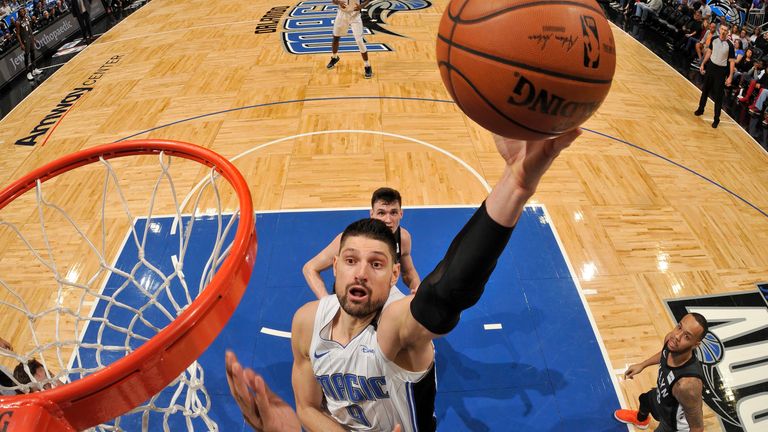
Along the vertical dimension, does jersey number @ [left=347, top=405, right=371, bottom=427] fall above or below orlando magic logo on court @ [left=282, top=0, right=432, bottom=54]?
above

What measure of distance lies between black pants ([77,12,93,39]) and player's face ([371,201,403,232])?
1100 centimetres

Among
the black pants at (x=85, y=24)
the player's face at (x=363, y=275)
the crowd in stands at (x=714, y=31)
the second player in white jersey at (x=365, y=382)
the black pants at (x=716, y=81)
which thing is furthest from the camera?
the black pants at (x=85, y=24)

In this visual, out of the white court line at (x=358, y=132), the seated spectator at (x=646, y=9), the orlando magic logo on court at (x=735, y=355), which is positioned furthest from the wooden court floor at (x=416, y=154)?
the seated spectator at (x=646, y=9)

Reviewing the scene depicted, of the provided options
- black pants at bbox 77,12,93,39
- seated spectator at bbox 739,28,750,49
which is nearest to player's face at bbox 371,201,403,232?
seated spectator at bbox 739,28,750,49

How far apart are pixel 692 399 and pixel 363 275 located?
239 cm

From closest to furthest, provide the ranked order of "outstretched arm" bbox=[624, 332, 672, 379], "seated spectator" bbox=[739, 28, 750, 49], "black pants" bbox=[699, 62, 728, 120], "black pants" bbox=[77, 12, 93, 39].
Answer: "outstretched arm" bbox=[624, 332, 672, 379] < "black pants" bbox=[699, 62, 728, 120] < "seated spectator" bbox=[739, 28, 750, 49] < "black pants" bbox=[77, 12, 93, 39]

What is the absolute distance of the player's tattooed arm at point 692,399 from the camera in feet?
9.91

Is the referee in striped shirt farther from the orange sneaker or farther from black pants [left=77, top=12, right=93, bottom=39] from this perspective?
black pants [left=77, top=12, right=93, bottom=39]

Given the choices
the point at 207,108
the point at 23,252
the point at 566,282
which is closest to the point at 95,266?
the point at 23,252

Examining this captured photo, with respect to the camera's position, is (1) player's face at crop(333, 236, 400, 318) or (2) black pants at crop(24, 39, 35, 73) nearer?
(1) player's face at crop(333, 236, 400, 318)

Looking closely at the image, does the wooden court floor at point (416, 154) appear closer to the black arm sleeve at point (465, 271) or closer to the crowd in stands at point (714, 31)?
the crowd in stands at point (714, 31)

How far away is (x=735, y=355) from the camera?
13.8ft

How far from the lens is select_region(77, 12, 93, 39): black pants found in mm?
11055

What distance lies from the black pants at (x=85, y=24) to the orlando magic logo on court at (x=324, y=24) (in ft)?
Answer: 14.9
